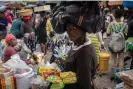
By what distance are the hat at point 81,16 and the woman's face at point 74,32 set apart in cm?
5

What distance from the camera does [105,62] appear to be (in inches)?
242

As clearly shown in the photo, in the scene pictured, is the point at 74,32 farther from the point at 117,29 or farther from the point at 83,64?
the point at 117,29

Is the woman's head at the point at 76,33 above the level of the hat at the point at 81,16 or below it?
below

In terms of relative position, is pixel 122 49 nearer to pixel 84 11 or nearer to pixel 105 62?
pixel 105 62

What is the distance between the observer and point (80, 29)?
2318 mm

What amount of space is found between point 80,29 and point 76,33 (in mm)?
62

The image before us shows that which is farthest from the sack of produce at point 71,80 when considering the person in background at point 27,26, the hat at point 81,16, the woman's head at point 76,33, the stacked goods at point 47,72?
the person in background at point 27,26

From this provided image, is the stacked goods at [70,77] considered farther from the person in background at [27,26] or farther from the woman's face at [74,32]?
the person in background at [27,26]

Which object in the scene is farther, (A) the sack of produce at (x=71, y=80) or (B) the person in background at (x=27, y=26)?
(B) the person in background at (x=27, y=26)

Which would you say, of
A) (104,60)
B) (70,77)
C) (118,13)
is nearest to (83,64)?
(70,77)

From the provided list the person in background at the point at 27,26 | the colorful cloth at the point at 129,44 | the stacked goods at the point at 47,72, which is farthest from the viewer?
the person in background at the point at 27,26

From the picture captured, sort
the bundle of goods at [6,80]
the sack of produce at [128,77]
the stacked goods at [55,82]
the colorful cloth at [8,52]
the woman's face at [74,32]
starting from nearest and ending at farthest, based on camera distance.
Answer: the sack of produce at [128,77] → the woman's face at [74,32] → the stacked goods at [55,82] → the bundle of goods at [6,80] → the colorful cloth at [8,52]

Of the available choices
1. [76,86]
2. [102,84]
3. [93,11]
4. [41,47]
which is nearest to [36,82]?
[76,86]

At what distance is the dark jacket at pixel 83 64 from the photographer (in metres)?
2.35
